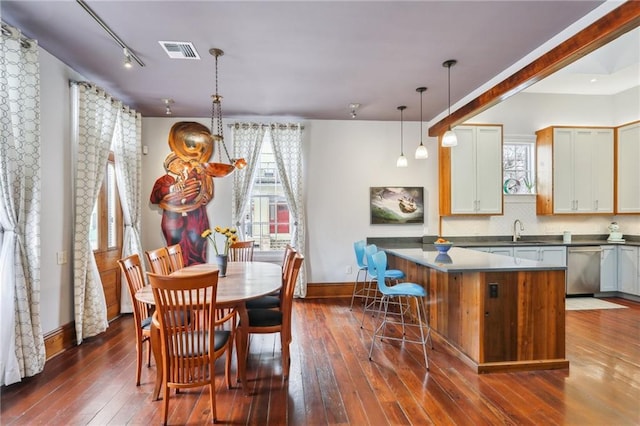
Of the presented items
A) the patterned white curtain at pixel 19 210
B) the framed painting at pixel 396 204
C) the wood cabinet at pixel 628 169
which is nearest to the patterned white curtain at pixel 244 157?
the framed painting at pixel 396 204

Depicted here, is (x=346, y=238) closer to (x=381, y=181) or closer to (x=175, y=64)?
(x=381, y=181)

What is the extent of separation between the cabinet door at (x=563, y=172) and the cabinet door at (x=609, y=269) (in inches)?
32.1

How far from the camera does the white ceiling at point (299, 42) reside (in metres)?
2.34

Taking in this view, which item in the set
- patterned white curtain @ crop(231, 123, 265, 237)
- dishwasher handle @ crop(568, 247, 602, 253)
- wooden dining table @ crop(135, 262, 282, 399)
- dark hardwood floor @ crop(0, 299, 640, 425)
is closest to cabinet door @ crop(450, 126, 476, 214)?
dishwasher handle @ crop(568, 247, 602, 253)

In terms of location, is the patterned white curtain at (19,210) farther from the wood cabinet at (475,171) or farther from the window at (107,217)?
the wood cabinet at (475,171)

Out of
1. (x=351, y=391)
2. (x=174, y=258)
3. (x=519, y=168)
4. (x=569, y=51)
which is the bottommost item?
(x=351, y=391)

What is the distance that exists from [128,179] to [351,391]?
3872 millimetres

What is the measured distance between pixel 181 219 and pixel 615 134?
7.21 meters

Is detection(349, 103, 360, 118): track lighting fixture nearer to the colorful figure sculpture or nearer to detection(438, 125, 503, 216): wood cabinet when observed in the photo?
detection(438, 125, 503, 216): wood cabinet

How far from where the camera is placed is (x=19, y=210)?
8.67 feet

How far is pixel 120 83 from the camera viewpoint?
3.72 meters

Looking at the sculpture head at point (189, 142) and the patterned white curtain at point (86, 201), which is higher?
the sculpture head at point (189, 142)

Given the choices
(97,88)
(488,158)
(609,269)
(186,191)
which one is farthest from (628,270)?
(97,88)

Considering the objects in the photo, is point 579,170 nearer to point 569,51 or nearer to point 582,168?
point 582,168
